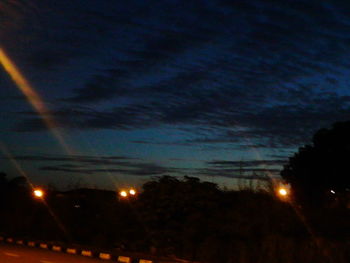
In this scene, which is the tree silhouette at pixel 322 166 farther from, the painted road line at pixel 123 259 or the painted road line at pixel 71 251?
the painted road line at pixel 123 259

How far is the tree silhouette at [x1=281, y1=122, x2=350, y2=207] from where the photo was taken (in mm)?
44312

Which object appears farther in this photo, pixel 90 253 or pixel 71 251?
pixel 71 251

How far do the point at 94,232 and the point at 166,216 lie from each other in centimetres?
676

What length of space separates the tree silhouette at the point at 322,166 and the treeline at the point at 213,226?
66.3ft

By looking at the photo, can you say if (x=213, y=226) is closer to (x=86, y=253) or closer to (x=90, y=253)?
(x=90, y=253)

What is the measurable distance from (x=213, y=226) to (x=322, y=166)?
25486 mm

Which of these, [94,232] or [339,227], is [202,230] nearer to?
[339,227]

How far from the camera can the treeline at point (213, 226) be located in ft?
63.6

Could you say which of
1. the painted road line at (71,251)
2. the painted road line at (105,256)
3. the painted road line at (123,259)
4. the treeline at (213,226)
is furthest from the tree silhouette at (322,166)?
the painted road line at (123,259)

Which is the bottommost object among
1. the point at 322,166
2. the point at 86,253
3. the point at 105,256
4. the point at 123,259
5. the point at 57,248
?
the point at 123,259

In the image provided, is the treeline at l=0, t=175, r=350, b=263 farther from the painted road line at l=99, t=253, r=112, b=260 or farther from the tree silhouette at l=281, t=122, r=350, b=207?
the tree silhouette at l=281, t=122, r=350, b=207

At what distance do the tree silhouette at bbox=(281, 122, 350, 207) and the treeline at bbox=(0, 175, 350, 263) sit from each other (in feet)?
66.3

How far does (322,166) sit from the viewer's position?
46.5 m

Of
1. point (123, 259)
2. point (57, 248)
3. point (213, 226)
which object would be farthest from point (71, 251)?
point (213, 226)
